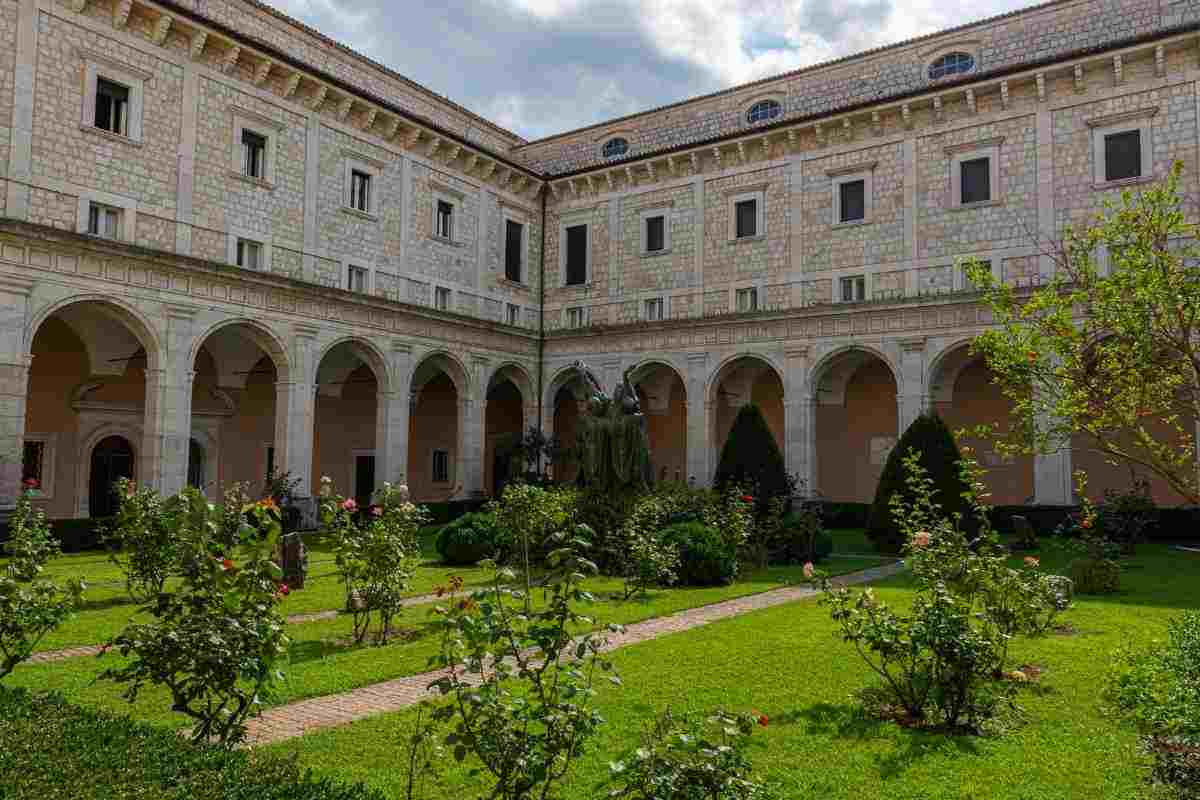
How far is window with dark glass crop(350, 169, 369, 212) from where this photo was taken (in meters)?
23.4

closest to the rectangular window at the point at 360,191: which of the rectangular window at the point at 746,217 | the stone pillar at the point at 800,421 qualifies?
the rectangular window at the point at 746,217

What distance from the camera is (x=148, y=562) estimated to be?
10.5 m

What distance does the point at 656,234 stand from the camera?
27.7 meters

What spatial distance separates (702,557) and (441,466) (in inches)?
764

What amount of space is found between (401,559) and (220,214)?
13.9 metres

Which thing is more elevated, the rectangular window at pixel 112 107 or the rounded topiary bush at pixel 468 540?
the rectangular window at pixel 112 107

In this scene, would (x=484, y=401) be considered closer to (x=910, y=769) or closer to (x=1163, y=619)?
(x=1163, y=619)

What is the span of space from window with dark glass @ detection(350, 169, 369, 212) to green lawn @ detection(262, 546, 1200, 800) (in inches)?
703

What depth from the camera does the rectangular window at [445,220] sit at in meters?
26.0

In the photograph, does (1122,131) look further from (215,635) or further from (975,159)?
(215,635)

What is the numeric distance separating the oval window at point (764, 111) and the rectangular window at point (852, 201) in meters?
4.55

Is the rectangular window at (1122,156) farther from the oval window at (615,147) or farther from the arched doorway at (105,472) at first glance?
the arched doorway at (105,472)

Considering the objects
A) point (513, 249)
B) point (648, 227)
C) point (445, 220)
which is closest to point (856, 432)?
point (648, 227)

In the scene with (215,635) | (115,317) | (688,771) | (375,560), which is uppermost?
(115,317)
